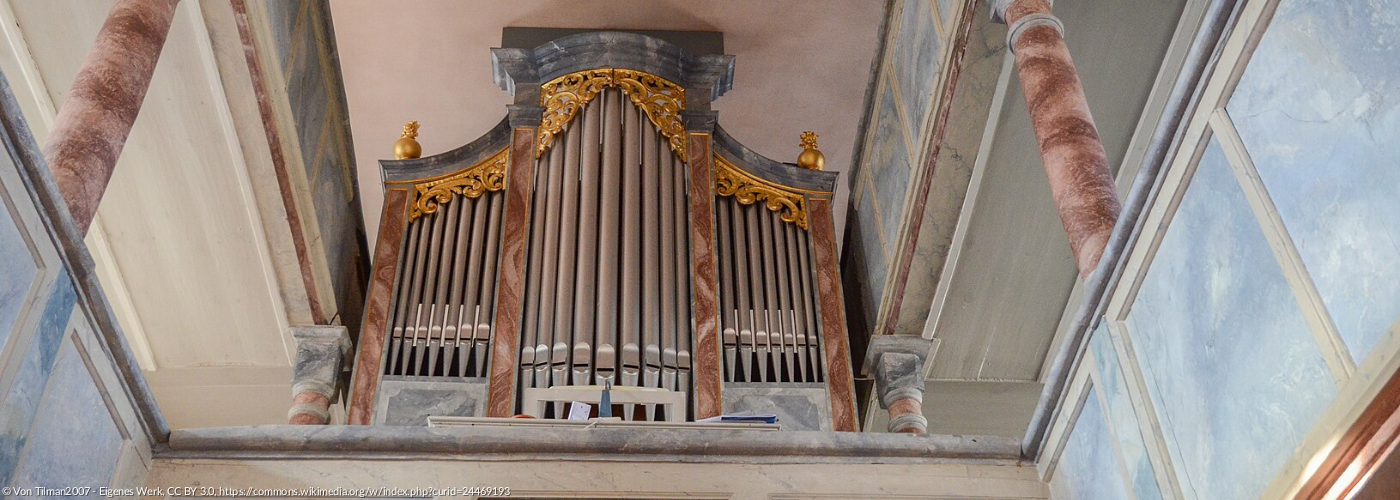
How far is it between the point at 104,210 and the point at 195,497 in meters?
3.41

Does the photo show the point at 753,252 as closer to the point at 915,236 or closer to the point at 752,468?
the point at 915,236

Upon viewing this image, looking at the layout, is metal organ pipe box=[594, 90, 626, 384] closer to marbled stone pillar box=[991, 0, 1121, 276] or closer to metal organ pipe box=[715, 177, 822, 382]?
metal organ pipe box=[715, 177, 822, 382]

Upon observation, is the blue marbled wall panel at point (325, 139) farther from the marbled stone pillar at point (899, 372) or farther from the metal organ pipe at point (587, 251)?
the marbled stone pillar at point (899, 372)

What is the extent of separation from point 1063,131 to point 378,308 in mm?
3938

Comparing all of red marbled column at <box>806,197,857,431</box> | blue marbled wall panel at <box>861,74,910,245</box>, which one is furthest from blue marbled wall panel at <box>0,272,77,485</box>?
blue marbled wall panel at <box>861,74,910,245</box>

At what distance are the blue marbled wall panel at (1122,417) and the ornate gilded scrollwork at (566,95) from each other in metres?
4.58

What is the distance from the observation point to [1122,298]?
14.7 feet

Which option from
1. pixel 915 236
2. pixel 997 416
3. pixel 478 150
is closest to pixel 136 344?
pixel 478 150

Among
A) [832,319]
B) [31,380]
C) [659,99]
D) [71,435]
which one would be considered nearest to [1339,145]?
[31,380]

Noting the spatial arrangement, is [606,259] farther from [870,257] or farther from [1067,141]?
[1067,141]

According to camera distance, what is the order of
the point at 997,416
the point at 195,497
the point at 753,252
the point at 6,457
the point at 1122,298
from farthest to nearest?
1. the point at 997,416
2. the point at 753,252
3. the point at 195,497
4. the point at 1122,298
5. the point at 6,457

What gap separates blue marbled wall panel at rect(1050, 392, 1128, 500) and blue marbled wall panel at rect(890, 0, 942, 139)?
2589mm

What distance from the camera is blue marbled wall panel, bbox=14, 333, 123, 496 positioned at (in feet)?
13.7

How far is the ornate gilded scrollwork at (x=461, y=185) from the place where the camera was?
8312mm
